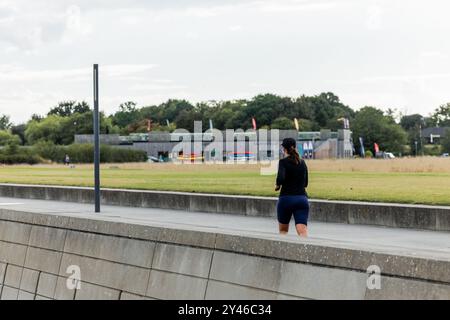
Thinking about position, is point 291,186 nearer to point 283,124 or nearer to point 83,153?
point 83,153

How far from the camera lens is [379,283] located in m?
6.47

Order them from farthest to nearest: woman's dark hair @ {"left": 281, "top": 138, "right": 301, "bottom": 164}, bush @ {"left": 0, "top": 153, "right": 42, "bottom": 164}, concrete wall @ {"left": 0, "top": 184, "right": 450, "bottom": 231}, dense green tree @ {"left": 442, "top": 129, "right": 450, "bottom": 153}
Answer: dense green tree @ {"left": 442, "top": 129, "right": 450, "bottom": 153} → bush @ {"left": 0, "top": 153, "right": 42, "bottom": 164} → concrete wall @ {"left": 0, "top": 184, "right": 450, "bottom": 231} → woman's dark hair @ {"left": 281, "top": 138, "right": 301, "bottom": 164}

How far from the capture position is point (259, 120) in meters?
154

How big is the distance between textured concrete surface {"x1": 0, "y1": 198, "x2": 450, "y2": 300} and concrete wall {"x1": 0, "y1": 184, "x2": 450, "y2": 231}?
7.91 meters

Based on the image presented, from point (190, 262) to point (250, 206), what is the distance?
12.8m

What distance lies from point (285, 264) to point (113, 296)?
2.62m

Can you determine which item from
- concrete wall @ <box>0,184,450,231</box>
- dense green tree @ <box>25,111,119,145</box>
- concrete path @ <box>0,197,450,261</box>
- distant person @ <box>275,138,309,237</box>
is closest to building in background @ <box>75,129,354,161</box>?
dense green tree @ <box>25,111,119,145</box>

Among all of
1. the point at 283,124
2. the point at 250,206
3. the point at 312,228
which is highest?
the point at 283,124

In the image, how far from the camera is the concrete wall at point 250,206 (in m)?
17.4

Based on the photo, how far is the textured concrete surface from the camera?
6500 mm

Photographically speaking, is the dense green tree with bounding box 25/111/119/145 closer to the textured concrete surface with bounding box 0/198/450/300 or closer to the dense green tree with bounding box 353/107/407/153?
the dense green tree with bounding box 353/107/407/153

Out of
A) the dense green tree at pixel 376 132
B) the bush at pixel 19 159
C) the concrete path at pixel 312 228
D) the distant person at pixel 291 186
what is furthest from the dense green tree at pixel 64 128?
the distant person at pixel 291 186

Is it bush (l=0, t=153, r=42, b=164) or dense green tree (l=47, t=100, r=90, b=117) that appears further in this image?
dense green tree (l=47, t=100, r=90, b=117)

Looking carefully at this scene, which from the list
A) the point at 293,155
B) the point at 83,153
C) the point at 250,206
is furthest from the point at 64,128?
the point at 293,155
